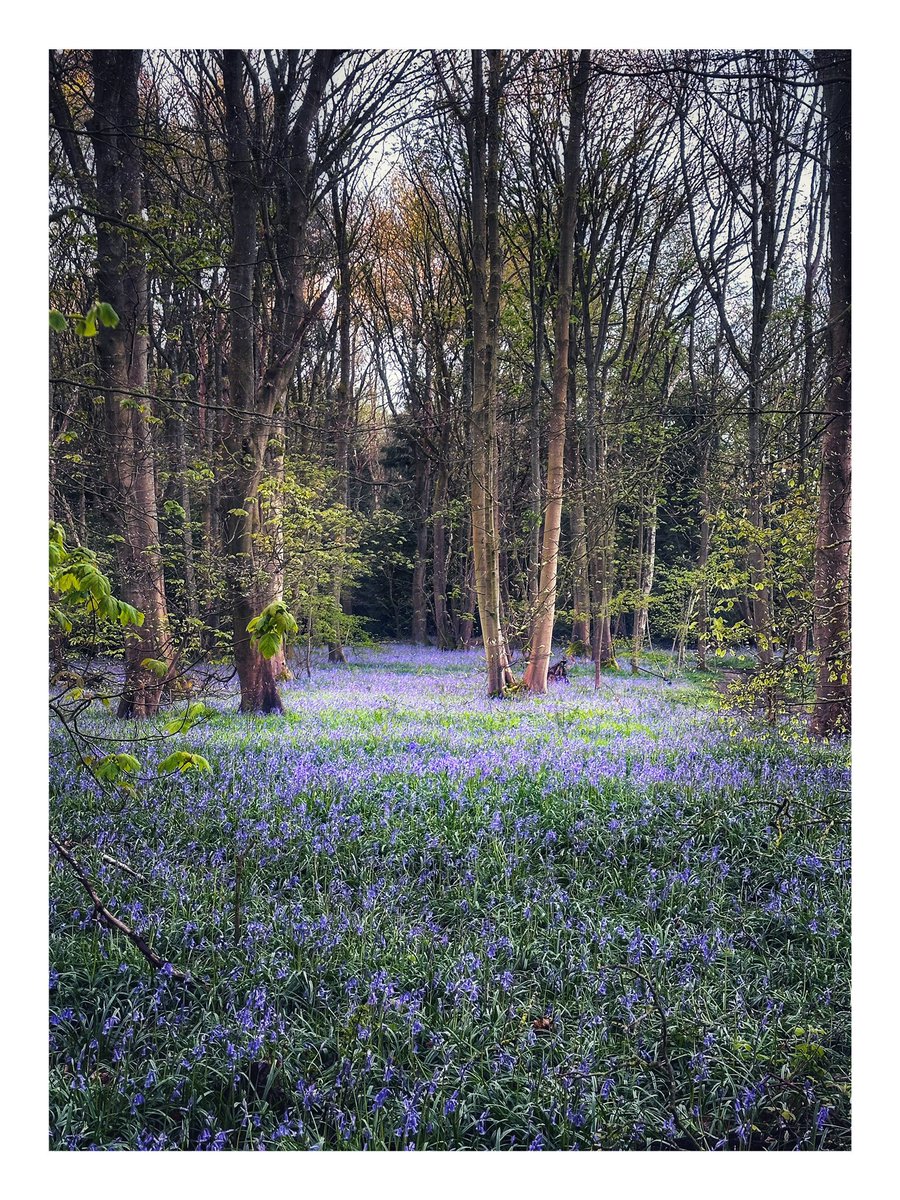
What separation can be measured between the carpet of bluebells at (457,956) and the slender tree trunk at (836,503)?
39 cm

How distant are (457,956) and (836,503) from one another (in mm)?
3469

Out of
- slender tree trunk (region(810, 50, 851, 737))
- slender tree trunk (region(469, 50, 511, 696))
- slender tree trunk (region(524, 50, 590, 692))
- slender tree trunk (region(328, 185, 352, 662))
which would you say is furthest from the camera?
slender tree trunk (region(328, 185, 352, 662))

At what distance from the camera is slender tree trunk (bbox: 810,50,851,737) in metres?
3.69

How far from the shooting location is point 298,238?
6449mm

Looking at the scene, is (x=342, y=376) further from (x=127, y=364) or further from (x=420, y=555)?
(x=420, y=555)

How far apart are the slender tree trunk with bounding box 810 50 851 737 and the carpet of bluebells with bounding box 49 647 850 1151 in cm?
39

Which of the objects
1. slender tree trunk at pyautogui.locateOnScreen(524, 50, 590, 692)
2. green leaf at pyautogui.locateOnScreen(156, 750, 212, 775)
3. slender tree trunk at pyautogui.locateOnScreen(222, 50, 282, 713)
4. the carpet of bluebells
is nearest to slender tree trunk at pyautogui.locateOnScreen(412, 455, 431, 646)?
slender tree trunk at pyautogui.locateOnScreen(524, 50, 590, 692)

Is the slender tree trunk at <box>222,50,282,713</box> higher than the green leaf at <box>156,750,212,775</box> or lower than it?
higher

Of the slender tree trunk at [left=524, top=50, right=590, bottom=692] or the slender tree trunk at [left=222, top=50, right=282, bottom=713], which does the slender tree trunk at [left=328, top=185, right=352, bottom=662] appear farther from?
the slender tree trunk at [left=524, top=50, right=590, bottom=692]

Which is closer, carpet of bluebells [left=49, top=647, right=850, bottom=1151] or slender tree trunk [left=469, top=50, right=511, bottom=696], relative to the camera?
carpet of bluebells [left=49, top=647, right=850, bottom=1151]

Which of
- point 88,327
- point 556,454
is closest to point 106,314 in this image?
point 88,327

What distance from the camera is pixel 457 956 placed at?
261 cm
